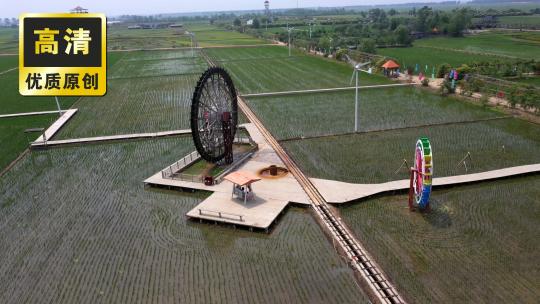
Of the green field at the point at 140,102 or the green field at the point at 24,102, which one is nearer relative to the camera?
the green field at the point at 140,102

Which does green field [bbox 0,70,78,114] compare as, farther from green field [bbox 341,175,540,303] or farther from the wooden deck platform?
green field [bbox 341,175,540,303]

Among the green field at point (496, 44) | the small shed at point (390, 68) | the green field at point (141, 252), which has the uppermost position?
the green field at point (496, 44)

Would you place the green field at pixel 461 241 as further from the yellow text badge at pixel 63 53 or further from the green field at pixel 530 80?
the green field at pixel 530 80

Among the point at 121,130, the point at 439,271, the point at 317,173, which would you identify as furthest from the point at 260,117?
the point at 439,271

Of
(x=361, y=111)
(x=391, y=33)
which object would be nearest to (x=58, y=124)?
(x=361, y=111)

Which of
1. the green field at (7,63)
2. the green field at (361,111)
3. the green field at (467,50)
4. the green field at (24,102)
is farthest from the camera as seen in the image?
the green field at (7,63)

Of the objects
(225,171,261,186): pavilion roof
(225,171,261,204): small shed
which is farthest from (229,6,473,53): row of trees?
(225,171,261,204): small shed

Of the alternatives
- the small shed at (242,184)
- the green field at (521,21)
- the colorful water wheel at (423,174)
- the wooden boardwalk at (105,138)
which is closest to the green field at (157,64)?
the wooden boardwalk at (105,138)
